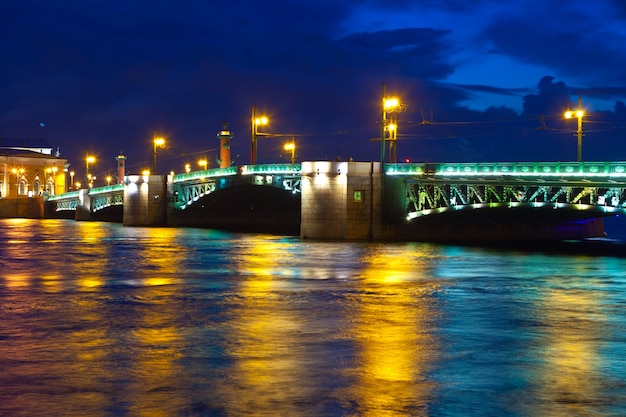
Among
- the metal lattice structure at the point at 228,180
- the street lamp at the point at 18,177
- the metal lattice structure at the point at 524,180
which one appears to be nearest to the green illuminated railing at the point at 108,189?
the metal lattice structure at the point at 228,180

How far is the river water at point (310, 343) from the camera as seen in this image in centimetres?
1195

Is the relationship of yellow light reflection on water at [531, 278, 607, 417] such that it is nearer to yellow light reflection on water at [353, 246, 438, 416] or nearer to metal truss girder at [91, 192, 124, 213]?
yellow light reflection on water at [353, 246, 438, 416]

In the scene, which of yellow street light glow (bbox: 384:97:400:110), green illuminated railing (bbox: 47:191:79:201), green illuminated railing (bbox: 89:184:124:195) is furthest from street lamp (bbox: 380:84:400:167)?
green illuminated railing (bbox: 47:191:79:201)

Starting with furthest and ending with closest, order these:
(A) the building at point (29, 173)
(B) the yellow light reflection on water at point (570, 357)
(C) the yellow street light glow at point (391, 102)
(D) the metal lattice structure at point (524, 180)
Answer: (A) the building at point (29, 173) → (C) the yellow street light glow at point (391, 102) → (D) the metal lattice structure at point (524, 180) → (B) the yellow light reflection on water at point (570, 357)

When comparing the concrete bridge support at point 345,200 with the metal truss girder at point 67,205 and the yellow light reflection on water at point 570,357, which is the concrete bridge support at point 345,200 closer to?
the yellow light reflection on water at point 570,357

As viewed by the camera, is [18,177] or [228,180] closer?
[228,180]

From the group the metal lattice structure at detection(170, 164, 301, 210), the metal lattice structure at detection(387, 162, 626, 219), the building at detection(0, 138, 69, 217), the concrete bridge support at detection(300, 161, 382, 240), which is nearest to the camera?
the metal lattice structure at detection(387, 162, 626, 219)

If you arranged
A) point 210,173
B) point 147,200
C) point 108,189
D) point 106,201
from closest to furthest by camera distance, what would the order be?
point 210,173, point 147,200, point 108,189, point 106,201

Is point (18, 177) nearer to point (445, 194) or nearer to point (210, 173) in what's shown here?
point (210, 173)

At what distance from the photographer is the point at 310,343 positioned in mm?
16609

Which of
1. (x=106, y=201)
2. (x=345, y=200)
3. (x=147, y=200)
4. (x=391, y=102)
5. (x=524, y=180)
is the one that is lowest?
(x=345, y=200)

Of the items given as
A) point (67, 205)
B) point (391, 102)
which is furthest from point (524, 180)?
point (67, 205)

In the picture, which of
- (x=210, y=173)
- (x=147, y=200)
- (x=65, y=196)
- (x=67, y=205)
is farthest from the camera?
(x=67, y=205)

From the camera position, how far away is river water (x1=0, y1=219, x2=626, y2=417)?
12.0 metres
